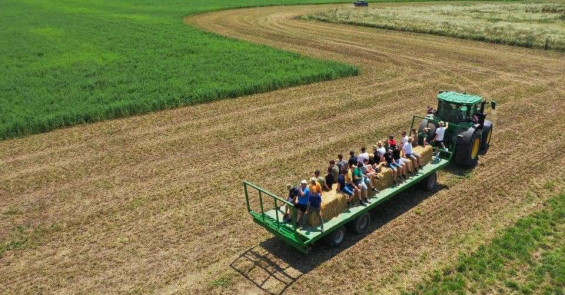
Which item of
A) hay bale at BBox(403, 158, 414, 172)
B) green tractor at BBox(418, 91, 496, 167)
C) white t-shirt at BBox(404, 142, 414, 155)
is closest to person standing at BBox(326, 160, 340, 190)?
hay bale at BBox(403, 158, 414, 172)

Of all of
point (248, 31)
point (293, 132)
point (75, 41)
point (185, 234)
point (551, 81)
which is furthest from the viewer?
point (248, 31)

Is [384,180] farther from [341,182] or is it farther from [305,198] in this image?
[305,198]

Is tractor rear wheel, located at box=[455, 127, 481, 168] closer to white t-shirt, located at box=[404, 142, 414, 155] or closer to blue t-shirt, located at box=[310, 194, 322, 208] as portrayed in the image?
white t-shirt, located at box=[404, 142, 414, 155]

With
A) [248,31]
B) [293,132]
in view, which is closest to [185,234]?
[293,132]

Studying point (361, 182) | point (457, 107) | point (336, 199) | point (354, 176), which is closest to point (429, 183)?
point (457, 107)

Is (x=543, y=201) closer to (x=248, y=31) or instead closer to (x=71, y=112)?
(x=71, y=112)

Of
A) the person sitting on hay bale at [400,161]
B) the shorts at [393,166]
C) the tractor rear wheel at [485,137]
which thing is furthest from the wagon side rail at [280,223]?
the tractor rear wheel at [485,137]

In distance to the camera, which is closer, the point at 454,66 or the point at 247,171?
the point at 247,171
